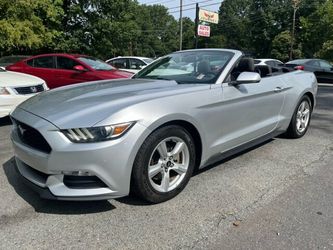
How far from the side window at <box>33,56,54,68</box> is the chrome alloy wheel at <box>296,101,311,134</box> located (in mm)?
6830

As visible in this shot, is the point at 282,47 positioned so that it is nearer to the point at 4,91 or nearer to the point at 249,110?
the point at 4,91

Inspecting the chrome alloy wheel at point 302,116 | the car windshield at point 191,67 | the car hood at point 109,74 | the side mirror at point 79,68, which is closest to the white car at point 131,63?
the car hood at point 109,74

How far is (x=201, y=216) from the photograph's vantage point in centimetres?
319

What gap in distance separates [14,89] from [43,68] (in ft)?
12.9

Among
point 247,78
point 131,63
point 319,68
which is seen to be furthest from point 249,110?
point 319,68

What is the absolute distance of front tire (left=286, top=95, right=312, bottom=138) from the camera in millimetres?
5535

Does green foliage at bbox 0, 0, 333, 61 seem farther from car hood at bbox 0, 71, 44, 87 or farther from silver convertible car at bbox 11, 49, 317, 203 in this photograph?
silver convertible car at bbox 11, 49, 317, 203

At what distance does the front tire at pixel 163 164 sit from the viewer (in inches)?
124

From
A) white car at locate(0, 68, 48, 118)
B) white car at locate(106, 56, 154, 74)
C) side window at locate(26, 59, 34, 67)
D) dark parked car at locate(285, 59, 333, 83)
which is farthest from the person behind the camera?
dark parked car at locate(285, 59, 333, 83)

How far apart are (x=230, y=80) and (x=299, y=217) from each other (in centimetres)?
164

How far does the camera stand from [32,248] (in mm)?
2693

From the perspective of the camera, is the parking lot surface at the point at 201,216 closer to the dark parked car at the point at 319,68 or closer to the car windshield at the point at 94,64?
the car windshield at the point at 94,64

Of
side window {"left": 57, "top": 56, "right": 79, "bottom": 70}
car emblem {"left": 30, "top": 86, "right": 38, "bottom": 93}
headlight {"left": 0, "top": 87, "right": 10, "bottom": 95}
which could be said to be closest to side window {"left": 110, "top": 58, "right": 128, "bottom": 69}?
side window {"left": 57, "top": 56, "right": 79, "bottom": 70}

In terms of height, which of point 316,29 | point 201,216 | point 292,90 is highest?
point 316,29
